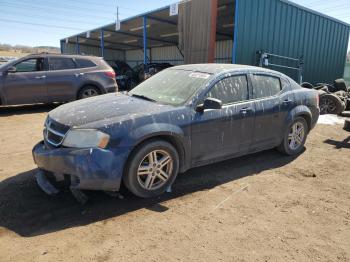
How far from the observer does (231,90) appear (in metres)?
4.40

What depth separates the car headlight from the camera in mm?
3248

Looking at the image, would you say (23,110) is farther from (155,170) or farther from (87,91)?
(155,170)

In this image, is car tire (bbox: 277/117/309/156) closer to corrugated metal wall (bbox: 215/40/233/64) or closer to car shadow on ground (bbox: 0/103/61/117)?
car shadow on ground (bbox: 0/103/61/117)

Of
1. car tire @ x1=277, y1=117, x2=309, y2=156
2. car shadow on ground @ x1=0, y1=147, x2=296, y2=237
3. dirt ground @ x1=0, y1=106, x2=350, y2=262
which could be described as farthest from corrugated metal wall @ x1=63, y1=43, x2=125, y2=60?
car shadow on ground @ x1=0, y1=147, x2=296, y2=237

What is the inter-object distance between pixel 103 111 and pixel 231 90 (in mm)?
1865

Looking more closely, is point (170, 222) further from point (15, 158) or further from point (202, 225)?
point (15, 158)

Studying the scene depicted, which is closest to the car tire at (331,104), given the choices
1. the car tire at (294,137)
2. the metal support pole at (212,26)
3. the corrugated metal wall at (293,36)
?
the corrugated metal wall at (293,36)

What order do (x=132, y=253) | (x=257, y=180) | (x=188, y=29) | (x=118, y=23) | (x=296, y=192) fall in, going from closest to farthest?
(x=132, y=253) → (x=296, y=192) → (x=257, y=180) → (x=188, y=29) → (x=118, y=23)

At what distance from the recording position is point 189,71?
4.59m

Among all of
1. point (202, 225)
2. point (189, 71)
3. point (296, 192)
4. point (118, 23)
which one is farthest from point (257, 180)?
point (118, 23)

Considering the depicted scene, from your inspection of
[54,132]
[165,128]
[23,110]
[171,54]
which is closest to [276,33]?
[23,110]

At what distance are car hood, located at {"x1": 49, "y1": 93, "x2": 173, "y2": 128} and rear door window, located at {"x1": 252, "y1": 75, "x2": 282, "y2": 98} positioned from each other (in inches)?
64.4

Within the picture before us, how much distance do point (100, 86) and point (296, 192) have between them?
24.3 feet

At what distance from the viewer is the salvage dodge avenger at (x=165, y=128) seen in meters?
3.27
